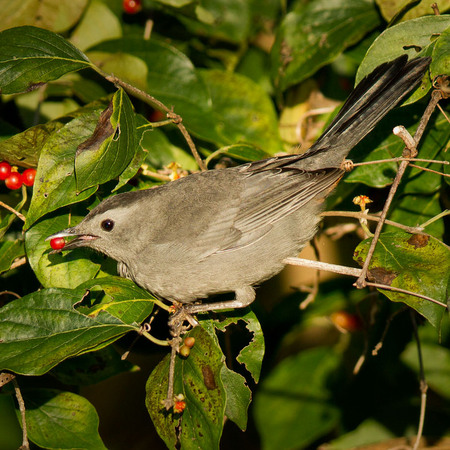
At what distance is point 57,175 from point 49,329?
835 millimetres

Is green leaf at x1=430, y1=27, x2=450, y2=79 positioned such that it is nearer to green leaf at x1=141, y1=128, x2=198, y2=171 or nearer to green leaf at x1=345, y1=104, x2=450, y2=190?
green leaf at x1=345, y1=104, x2=450, y2=190

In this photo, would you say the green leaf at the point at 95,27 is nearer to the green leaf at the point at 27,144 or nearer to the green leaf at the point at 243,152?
the green leaf at the point at 27,144

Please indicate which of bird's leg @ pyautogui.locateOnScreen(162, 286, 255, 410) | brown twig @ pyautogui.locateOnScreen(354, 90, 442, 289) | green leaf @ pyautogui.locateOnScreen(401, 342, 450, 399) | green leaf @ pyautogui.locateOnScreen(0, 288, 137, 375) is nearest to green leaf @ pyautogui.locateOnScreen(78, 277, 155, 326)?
green leaf @ pyautogui.locateOnScreen(0, 288, 137, 375)

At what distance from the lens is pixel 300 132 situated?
4.25 meters

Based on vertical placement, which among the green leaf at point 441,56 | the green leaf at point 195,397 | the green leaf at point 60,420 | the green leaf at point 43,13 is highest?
the green leaf at point 43,13

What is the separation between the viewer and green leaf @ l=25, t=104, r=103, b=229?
9.27 feet

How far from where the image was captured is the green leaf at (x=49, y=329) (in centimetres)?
254

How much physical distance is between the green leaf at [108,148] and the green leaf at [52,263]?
506mm

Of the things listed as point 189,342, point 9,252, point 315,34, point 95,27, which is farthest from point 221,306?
point 95,27

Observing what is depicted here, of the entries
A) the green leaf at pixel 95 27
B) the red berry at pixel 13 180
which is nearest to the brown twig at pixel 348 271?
the red berry at pixel 13 180

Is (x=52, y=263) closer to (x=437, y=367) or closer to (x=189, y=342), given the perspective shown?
(x=189, y=342)

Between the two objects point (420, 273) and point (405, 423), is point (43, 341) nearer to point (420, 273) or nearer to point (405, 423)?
point (420, 273)

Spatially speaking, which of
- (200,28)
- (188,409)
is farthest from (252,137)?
(188,409)

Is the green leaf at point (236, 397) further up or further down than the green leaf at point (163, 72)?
further down
